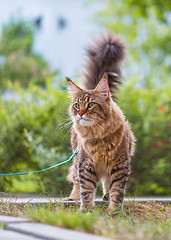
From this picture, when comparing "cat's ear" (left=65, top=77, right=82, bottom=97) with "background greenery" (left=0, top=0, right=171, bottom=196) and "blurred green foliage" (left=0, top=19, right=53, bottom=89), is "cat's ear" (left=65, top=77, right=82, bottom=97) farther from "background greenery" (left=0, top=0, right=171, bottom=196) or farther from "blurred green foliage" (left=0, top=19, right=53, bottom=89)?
"blurred green foliage" (left=0, top=19, right=53, bottom=89)

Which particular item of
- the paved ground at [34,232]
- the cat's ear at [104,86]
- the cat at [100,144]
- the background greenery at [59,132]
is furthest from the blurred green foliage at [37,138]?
the paved ground at [34,232]

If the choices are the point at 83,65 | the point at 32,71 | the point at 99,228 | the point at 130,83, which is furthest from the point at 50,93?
the point at 32,71

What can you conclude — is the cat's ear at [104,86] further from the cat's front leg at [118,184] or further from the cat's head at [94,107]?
the cat's front leg at [118,184]

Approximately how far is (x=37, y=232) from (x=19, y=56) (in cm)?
2012

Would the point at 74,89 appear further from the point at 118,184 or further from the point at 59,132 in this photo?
the point at 59,132

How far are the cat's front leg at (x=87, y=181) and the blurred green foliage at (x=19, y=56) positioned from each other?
50.2 feet

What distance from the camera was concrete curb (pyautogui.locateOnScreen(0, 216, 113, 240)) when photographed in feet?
6.22

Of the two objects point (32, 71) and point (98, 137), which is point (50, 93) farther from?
point (32, 71)

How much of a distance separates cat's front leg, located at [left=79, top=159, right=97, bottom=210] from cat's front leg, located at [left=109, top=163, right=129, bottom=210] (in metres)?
0.21

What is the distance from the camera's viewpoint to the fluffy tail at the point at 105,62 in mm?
4355

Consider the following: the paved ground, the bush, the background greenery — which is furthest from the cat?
the bush

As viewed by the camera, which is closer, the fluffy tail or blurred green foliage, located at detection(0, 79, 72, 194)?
the fluffy tail

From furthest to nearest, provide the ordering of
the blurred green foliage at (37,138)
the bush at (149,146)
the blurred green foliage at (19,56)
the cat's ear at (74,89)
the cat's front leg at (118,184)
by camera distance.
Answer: the blurred green foliage at (19,56) < the bush at (149,146) < the blurred green foliage at (37,138) < the cat's ear at (74,89) < the cat's front leg at (118,184)

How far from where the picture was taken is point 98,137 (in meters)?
3.55
